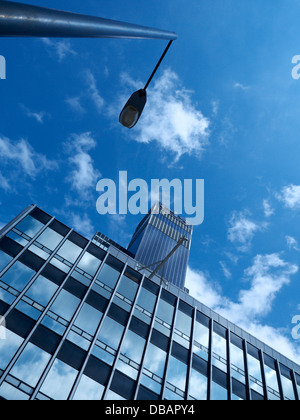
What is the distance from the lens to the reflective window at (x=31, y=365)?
51.4 feet

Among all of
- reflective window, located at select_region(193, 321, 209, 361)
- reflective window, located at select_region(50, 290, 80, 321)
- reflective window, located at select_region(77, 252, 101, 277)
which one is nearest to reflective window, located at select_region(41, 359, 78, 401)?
reflective window, located at select_region(50, 290, 80, 321)

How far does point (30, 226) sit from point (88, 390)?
12517 millimetres

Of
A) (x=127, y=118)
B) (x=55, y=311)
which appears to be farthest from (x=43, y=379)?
(x=127, y=118)

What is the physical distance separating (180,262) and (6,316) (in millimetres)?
114816

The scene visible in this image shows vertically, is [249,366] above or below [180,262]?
below

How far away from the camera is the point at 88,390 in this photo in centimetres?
1702

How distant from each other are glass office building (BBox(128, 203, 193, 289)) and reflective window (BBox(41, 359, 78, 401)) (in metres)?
98.5

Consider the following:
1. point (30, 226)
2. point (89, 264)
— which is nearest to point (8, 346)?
point (89, 264)

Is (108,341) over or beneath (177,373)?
beneath

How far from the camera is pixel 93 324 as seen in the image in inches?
795

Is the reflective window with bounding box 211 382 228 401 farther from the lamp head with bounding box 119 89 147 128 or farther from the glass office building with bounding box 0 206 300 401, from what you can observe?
the lamp head with bounding box 119 89 147 128

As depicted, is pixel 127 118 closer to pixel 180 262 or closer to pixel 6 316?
pixel 6 316

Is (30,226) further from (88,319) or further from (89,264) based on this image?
(88,319)
